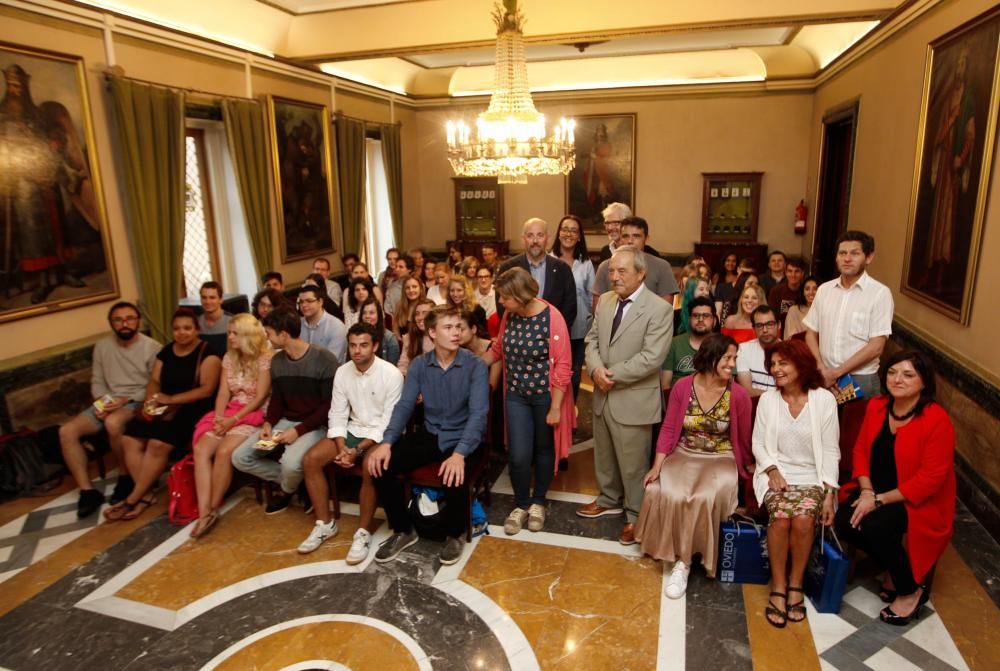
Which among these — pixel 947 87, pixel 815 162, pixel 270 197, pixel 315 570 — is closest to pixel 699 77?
pixel 815 162

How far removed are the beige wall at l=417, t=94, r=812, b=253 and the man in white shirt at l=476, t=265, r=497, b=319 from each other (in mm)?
4982

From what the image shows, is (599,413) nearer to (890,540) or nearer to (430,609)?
(430,609)

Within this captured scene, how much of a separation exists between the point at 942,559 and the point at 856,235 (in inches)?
78.5

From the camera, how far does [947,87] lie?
4.61 meters

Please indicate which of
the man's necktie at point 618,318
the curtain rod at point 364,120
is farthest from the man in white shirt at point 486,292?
the curtain rod at point 364,120

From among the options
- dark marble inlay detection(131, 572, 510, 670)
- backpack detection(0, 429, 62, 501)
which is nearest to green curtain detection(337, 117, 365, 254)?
backpack detection(0, 429, 62, 501)

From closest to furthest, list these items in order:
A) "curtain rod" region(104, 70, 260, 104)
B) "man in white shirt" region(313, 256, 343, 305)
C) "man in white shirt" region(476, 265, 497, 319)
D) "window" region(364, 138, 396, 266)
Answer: "curtain rod" region(104, 70, 260, 104) → "man in white shirt" region(476, 265, 497, 319) → "man in white shirt" region(313, 256, 343, 305) → "window" region(364, 138, 396, 266)

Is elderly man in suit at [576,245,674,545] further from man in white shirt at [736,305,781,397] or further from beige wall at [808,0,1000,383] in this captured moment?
beige wall at [808,0,1000,383]

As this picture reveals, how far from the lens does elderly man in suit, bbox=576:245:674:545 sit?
143 inches

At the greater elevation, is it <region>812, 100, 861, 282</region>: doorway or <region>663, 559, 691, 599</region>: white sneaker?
<region>812, 100, 861, 282</region>: doorway

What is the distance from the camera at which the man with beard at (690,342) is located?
162 inches

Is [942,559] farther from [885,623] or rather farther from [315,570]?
[315,570]

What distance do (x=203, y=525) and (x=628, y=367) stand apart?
2.98 metres

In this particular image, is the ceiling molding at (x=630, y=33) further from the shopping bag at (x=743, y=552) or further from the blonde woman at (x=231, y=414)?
the shopping bag at (x=743, y=552)
